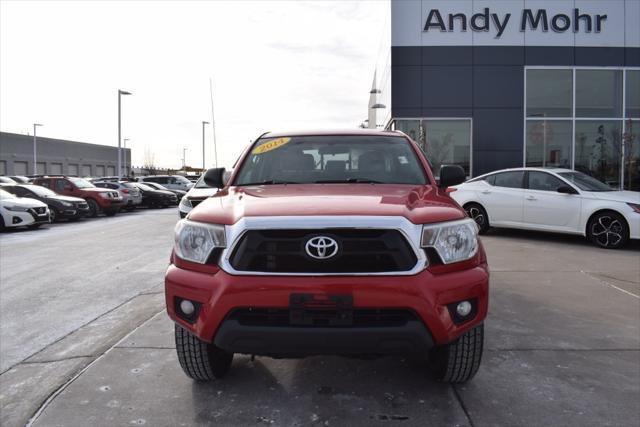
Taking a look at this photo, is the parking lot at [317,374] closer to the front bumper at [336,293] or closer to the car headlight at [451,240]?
the front bumper at [336,293]

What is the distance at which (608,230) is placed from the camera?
9.09 meters

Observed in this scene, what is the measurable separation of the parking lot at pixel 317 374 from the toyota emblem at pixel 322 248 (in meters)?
0.94

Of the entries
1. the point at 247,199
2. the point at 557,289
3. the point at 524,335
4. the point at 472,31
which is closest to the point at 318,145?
the point at 247,199

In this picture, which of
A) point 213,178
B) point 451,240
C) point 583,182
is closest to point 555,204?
point 583,182

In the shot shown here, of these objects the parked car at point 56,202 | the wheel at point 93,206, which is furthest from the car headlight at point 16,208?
the wheel at point 93,206

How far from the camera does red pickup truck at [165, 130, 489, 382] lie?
267 cm

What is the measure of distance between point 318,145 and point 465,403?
222cm

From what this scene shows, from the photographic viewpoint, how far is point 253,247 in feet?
9.13

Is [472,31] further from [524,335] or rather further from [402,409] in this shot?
[402,409]

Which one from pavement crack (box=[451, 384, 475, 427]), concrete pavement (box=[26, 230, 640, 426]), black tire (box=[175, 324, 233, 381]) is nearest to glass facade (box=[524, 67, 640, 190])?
concrete pavement (box=[26, 230, 640, 426])

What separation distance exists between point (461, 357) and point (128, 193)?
20.5 metres

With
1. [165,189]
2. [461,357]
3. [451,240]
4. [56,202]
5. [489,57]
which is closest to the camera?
[451,240]

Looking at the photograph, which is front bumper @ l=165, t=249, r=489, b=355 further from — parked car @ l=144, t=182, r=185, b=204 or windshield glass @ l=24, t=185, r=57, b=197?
parked car @ l=144, t=182, r=185, b=204

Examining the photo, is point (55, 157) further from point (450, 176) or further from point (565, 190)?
point (450, 176)
